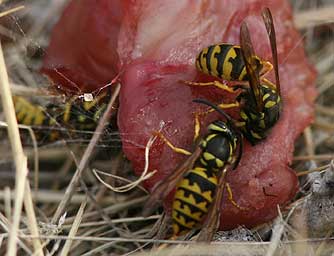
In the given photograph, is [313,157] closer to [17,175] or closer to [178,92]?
[178,92]

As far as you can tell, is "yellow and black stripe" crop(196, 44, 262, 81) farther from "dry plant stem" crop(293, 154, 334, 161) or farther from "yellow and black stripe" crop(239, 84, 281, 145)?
"dry plant stem" crop(293, 154, 334, 161)

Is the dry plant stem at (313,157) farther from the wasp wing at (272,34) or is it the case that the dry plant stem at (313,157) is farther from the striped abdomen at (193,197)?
the striped abdomen at (193,197)

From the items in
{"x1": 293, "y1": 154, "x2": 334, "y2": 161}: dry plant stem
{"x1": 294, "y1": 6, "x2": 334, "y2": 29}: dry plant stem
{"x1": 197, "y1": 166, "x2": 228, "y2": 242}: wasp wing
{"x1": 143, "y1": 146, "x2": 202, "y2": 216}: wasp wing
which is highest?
{"x1": 294, "y1": 6, "x2": 334, "y2": 29}: dry plant stem

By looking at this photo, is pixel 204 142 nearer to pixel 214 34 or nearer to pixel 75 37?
pixel 214 34

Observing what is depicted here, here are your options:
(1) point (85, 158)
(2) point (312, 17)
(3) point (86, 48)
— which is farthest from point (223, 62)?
(2) point (312, 17)

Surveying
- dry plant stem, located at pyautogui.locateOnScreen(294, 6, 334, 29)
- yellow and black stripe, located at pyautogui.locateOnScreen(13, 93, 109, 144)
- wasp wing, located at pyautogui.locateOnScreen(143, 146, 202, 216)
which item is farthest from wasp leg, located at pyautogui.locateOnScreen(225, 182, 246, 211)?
dry plant stem, located at pyautogui.locateOnScreen(294, 6, 334, 29)

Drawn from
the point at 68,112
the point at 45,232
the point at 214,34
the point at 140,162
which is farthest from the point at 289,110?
the point at 45,232

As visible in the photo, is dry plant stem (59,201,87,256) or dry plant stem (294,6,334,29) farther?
dry plant stem (294,6,334,29)

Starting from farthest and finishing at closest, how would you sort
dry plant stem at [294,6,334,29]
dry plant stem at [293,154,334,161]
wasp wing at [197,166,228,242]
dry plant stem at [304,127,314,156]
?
dry plant stem at [294,6,334,29] < dry plant stem at [304,127,314,156] < dry plant stem at [293,154,334,161] < wasp wing at [197,166,228,242]
